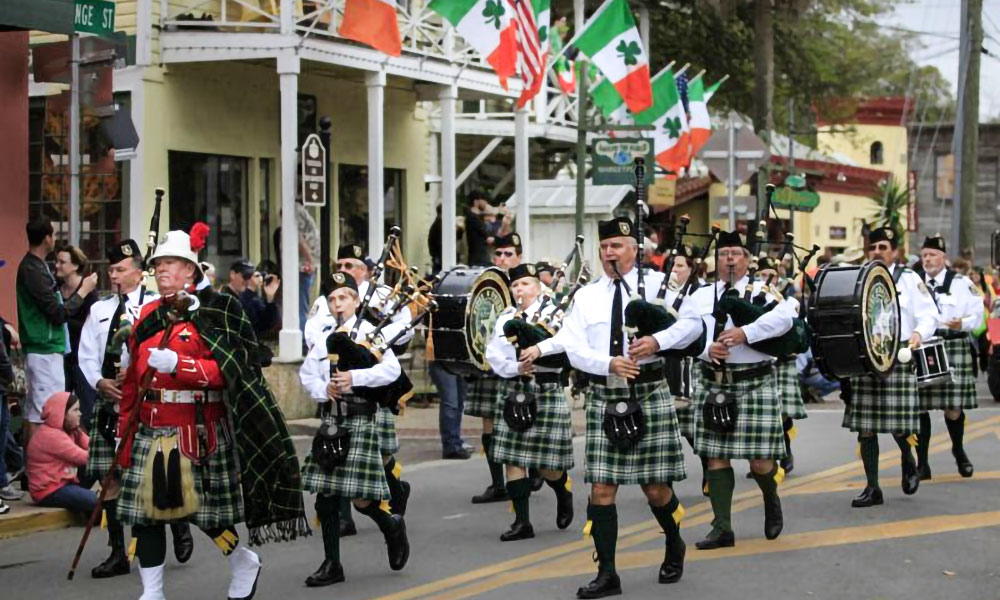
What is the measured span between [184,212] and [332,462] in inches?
406

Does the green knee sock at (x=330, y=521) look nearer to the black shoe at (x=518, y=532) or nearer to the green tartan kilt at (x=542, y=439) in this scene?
the black shoe at (x=518, y=532)

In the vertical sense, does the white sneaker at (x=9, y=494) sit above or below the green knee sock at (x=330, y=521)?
below

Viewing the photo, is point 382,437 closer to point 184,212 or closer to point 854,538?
point 854,538

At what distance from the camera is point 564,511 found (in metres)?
10.2

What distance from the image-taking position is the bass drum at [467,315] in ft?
37.8

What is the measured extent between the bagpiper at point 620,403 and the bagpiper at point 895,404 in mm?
3113

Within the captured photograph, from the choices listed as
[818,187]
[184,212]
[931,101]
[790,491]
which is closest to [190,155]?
[184,212]

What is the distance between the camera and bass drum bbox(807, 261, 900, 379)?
1025 cm

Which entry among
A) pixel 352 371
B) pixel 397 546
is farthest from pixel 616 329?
pixel 397 546

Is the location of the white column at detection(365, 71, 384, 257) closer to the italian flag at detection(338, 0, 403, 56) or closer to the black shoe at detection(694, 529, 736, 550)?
the italian flag at detection(338, 0, 403, 56)

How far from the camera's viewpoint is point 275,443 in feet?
24.7

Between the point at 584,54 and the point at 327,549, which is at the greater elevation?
the point at 584,54

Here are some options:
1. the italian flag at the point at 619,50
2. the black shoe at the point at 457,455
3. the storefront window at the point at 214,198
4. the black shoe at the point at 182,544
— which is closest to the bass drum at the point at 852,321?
the black shoe at the point at 457,455

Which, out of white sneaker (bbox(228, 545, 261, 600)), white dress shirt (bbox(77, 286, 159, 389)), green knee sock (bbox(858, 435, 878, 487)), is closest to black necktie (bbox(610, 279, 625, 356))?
white sneaker (bbox(228, 545, 261, 600))
